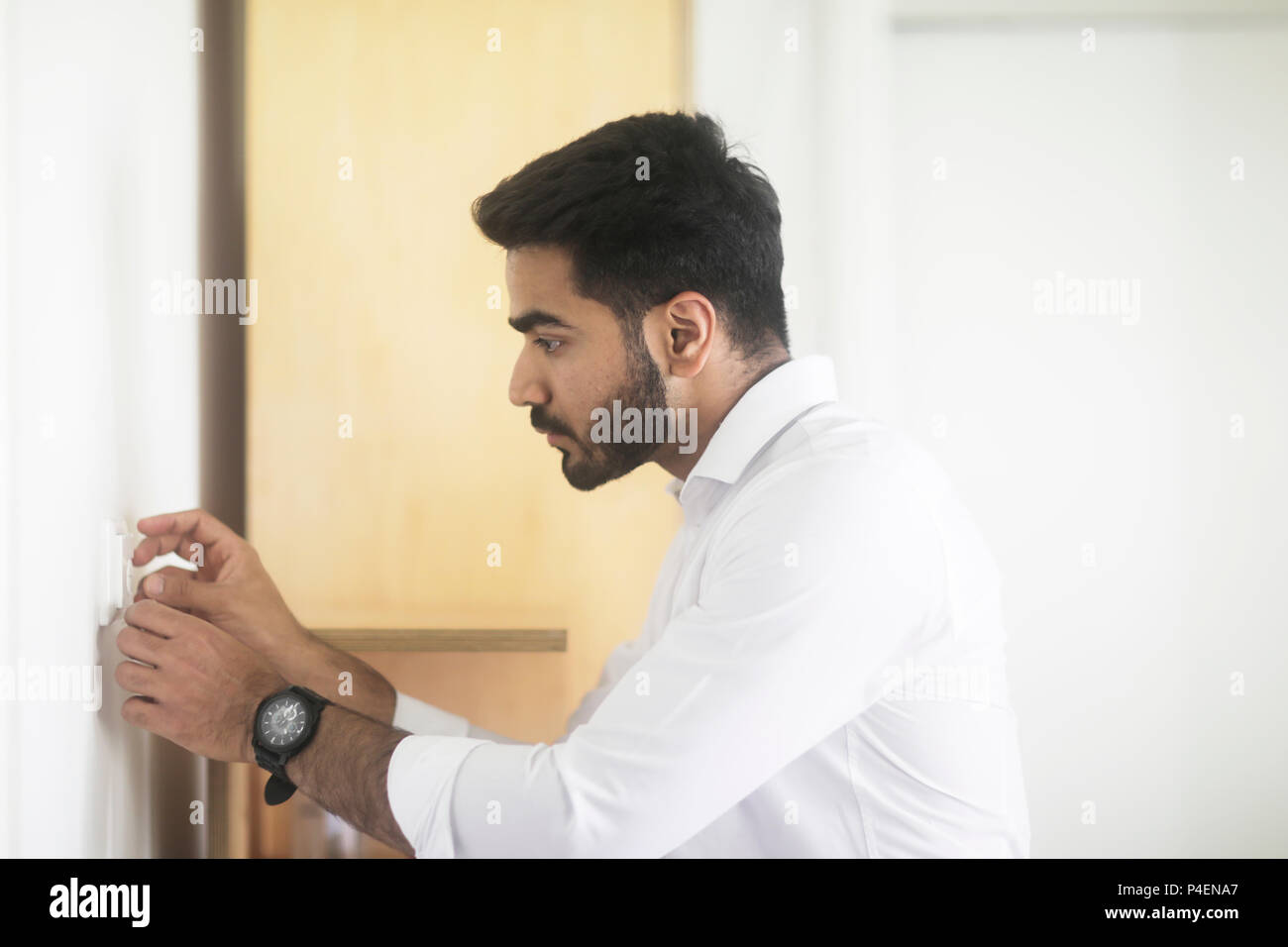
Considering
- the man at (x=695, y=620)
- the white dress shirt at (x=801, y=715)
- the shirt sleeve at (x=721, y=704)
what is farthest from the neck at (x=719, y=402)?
the shirt sleeve at (x=721, y=704)

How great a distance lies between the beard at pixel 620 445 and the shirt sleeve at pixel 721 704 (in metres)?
→ 0.24

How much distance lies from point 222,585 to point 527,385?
39 cm

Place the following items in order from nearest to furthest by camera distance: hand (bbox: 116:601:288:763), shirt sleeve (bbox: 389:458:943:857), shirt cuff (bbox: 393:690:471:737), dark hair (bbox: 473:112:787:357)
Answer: shirt sleeve (bbox: 389:458:943:857) < hand (bbox: 116:601:288:763) < dark hair (bbox: 473:112:787:357) < shirt cuff (bbox: 393:690:471:737)

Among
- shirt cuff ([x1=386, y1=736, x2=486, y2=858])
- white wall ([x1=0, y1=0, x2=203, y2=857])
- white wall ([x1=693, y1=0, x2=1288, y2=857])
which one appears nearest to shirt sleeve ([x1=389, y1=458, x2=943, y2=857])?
shirt cuff ([x1=386, y1=736, x2=486, y2=858])

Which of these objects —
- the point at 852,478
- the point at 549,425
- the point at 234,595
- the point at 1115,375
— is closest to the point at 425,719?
the point at 234,595

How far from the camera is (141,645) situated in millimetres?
835

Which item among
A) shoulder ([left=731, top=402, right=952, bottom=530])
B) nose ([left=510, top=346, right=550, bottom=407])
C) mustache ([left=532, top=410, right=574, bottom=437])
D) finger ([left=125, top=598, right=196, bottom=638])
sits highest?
nose ([left=510, top=346, right=550, bottom=407])

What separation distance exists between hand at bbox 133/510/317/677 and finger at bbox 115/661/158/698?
0.08m

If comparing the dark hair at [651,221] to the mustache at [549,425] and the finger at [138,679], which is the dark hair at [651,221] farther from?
the finger at [138,679]

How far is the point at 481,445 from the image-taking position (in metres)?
1.14

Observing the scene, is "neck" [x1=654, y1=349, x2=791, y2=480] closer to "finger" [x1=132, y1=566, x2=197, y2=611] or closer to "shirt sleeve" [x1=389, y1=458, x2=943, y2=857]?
"shirt sleeve" [x1=389, y1=458, x2=943, y2=857]

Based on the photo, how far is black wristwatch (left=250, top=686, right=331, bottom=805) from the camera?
0.80 metres

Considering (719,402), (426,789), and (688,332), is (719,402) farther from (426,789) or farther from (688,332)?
(426,789)

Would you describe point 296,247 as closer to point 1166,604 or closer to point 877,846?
point 877,846
